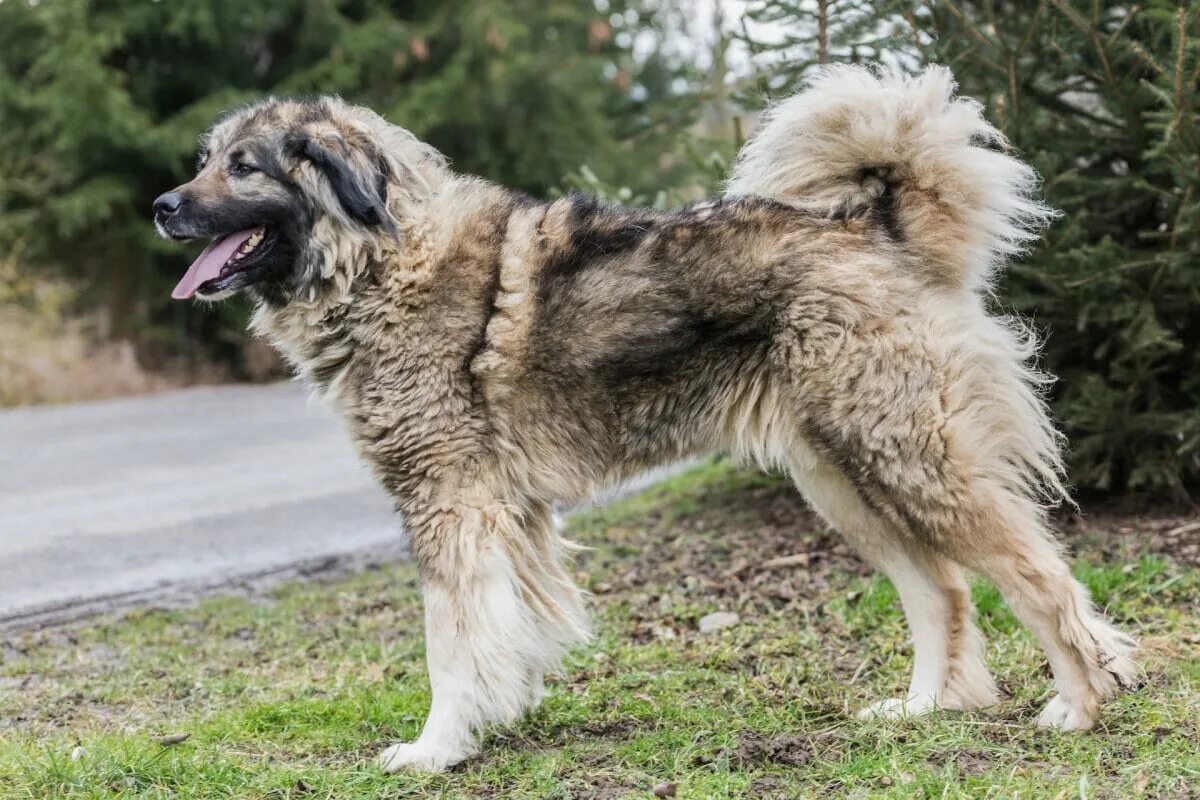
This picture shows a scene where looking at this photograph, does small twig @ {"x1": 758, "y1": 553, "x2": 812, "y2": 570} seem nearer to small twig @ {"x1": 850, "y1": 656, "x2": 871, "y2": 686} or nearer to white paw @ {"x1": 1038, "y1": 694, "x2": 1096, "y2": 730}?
small twig @ {"x1": 850, "y1": 656, "x2": 871, "y2": 686}

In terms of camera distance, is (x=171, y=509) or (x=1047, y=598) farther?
(x=171, y=509)

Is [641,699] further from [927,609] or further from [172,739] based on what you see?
[172,739]

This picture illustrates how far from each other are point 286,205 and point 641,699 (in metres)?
2.08

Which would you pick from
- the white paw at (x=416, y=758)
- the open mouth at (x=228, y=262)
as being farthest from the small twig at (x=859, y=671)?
the open mouth at (x=228, y=262)

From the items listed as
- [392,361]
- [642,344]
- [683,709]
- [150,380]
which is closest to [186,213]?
[392,361]

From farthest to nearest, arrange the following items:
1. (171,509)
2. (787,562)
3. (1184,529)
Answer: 1. (171,509)
2. (787,562)
3. (1184,529)

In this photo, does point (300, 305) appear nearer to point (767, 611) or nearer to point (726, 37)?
point (767, 611)

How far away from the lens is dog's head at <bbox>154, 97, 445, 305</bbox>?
12.7 feet

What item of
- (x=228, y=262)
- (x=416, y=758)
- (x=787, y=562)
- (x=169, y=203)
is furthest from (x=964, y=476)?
(x=169, y=203)

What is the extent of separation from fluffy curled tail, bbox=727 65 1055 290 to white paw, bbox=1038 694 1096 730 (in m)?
1.32

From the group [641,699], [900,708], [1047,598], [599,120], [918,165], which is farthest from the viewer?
[599,120]

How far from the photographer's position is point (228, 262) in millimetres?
3896

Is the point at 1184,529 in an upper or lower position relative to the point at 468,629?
lower

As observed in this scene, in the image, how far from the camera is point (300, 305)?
4016mm
